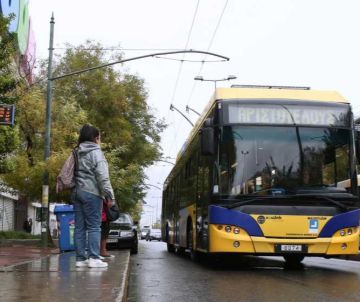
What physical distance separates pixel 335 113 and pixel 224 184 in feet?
8.44

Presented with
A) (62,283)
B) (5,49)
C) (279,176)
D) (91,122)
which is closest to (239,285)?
(279,176)

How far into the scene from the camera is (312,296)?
763cm

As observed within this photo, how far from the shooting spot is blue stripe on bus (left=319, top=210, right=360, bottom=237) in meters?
10.9

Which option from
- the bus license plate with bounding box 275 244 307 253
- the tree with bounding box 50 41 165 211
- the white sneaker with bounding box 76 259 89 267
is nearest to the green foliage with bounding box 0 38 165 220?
the tree with bounding box 50 41 165 211

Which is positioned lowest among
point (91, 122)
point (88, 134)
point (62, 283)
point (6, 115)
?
point (62, 283)

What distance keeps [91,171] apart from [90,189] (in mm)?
243

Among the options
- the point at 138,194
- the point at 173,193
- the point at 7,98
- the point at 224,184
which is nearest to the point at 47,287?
the point at 224,184

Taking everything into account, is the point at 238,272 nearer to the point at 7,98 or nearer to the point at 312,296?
the point at 312,296

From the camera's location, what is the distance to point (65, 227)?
57.1 ft

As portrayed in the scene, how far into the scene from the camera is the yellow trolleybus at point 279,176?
10852 millimetres

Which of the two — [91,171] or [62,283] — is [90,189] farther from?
[62,283]

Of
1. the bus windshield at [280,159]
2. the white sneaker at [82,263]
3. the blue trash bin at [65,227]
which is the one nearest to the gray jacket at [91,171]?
the white sneaker at [82,263]

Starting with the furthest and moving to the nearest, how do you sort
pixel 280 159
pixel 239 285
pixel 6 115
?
1. pixel 6 115
2. pixel 280 159
3. pixel 239 285

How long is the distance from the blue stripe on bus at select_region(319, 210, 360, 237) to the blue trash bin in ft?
27.5
